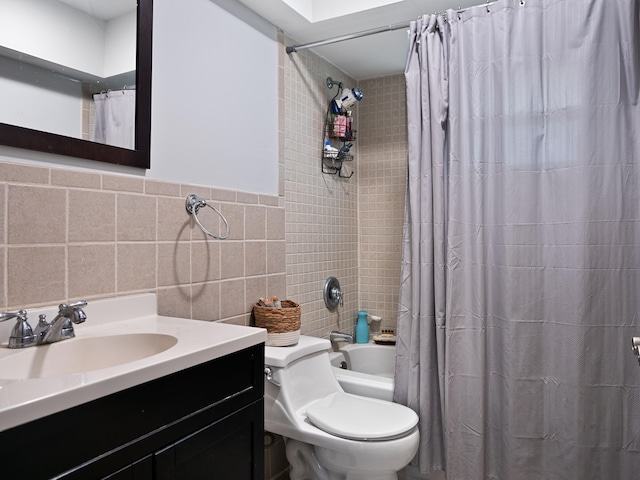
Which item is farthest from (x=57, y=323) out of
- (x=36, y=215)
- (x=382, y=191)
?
(x=382, y=191)

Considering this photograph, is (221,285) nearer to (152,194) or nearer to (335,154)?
(152,194)

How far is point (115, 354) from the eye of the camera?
1203 mm

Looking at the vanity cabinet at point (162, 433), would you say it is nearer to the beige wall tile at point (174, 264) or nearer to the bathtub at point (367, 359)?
the beige wall tile at point (174, 264)

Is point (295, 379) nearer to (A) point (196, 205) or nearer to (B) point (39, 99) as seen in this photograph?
(A) point (196, 205)

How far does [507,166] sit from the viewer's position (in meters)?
1.84

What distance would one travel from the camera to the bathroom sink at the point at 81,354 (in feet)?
3.36

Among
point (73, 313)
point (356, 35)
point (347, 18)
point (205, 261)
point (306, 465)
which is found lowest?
point (306, 465)

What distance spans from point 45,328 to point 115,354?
0.19 metres

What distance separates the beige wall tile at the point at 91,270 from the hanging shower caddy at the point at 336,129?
1476 millimetres

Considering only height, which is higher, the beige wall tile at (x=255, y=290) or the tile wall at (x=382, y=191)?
the tile wall at (x=382, y=191)

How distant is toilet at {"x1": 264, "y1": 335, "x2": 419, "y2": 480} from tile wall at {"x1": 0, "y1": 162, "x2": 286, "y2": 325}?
32 cm

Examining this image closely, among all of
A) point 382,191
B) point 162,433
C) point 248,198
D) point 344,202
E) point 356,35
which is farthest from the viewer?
point 382,191

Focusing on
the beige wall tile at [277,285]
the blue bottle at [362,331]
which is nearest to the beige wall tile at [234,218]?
the beige wall tile at [277,285]

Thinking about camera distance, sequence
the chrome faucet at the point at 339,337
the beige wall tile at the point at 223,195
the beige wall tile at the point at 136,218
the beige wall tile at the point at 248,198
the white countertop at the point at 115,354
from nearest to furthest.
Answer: the white countertop at the point at 115,354 < the beige wall tile at the point at 136,218 < the beige wall tile at the point at 223,195 < the beige wall tile at the point at 248,198 < the chrome faucet at the point at 339,337
